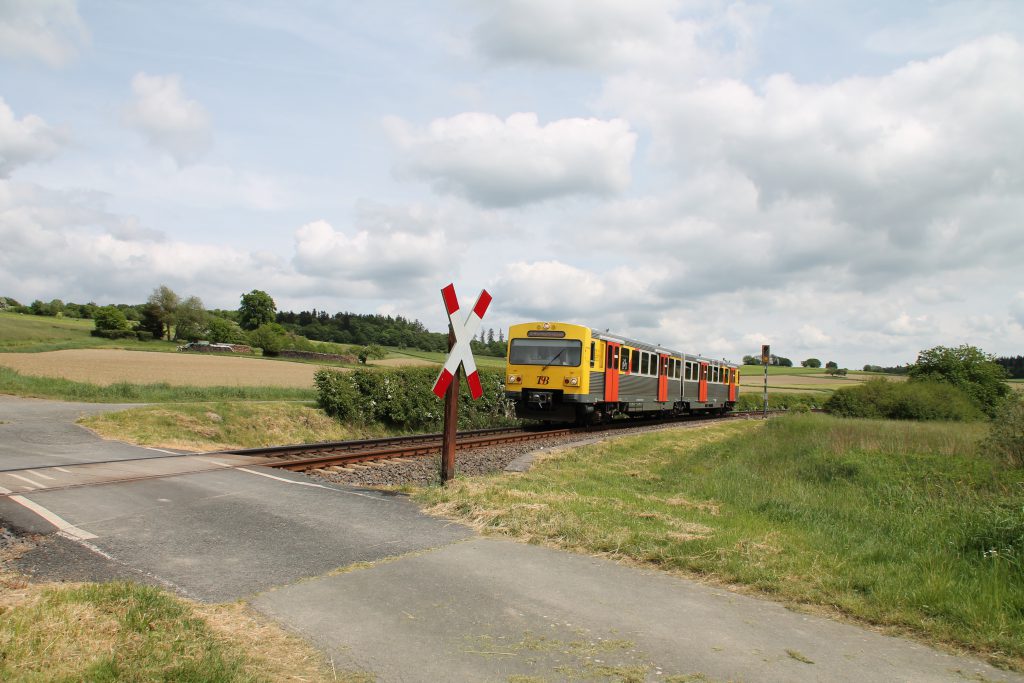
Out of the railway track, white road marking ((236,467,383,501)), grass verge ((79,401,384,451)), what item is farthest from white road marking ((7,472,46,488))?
grass verge ((79,401,384,451))

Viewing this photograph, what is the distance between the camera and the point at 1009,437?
42.4ft

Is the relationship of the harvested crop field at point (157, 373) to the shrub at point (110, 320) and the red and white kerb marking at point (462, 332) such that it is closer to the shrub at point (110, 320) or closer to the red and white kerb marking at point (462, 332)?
the red and white kerb marking at point (462, 332)

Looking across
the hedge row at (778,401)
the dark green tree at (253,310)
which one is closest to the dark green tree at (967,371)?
the hedge row at (778,401)

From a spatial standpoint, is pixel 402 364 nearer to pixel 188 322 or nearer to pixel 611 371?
pixel 611 371

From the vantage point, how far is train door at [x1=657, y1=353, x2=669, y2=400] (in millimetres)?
26877

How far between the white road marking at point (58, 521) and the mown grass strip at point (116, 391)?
16.8m

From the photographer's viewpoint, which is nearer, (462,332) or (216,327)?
(462,332)

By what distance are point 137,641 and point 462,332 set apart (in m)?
5.44

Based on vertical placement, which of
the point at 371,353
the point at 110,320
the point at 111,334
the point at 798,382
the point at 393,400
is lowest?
the point at 393,400

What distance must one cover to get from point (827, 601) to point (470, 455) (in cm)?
992

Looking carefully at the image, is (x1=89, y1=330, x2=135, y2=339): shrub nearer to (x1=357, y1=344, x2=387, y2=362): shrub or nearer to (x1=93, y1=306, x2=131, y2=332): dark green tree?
(x1=93, y1=306, x2=131, y2=332): dark green tree

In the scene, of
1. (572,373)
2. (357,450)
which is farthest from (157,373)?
(357,450)

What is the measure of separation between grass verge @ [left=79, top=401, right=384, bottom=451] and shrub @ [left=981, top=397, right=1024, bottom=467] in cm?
1534

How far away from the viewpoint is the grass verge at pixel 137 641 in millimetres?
3121
